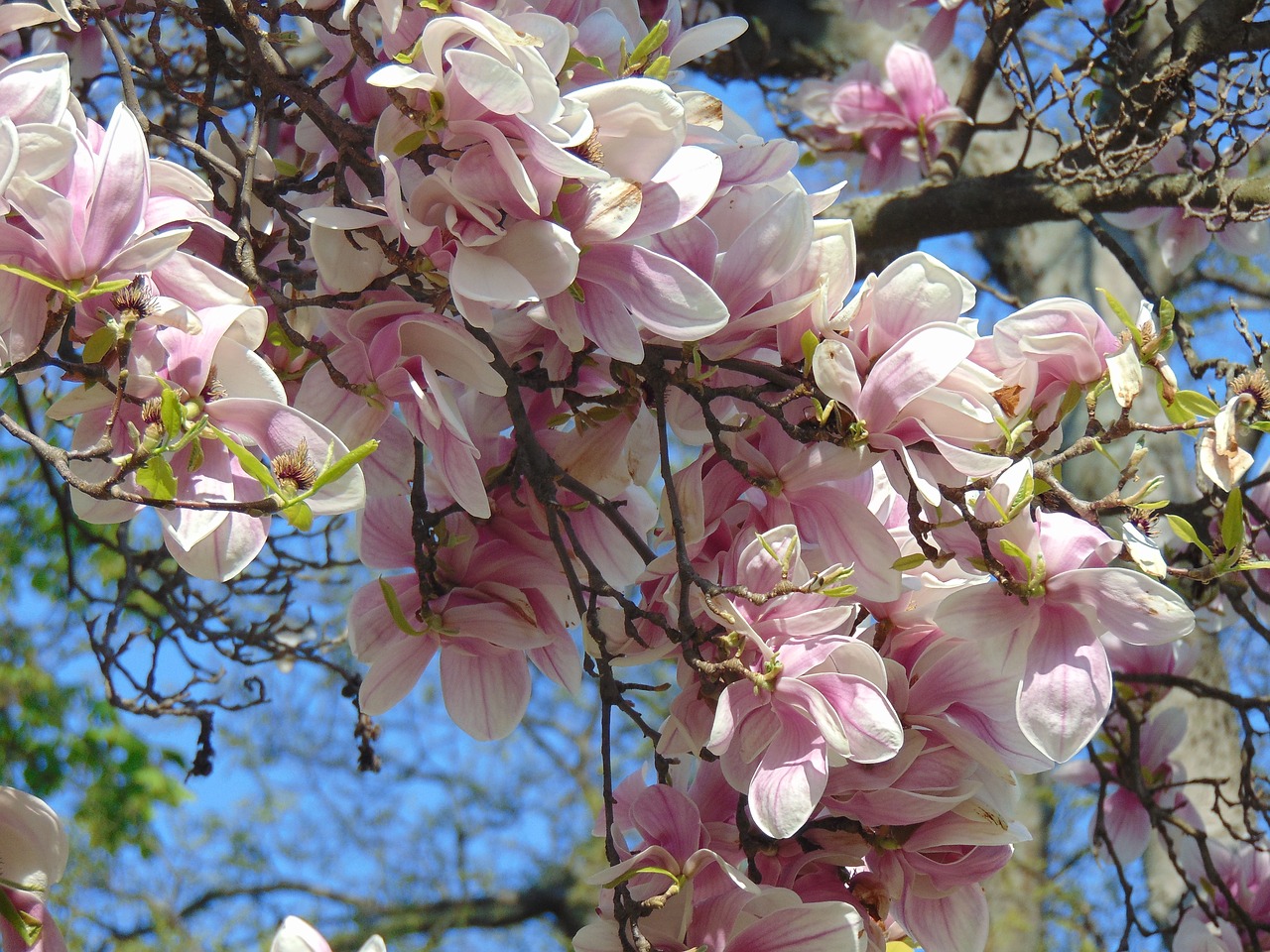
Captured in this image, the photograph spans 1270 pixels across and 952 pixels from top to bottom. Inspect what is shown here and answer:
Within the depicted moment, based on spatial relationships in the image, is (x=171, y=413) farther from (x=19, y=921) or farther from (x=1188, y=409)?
(x=1188, y=409)

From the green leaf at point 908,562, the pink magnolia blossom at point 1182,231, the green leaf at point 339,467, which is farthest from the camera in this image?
the pink magnolia blossom at point 1182,231

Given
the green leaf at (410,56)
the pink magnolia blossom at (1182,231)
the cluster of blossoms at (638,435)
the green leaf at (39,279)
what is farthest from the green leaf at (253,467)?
the pink magnolia blossom at (1182,231)

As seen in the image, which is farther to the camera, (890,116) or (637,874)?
(890,116)

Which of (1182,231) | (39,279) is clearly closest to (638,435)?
(39,279)

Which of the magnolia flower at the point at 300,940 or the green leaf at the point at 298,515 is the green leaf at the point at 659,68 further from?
the magnolia flower at the point at 300,940

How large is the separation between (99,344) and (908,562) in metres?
0.46

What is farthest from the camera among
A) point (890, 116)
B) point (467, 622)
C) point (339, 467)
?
point (890, 116)

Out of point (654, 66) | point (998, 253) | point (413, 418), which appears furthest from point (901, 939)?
point (998, 253)

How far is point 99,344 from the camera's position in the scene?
23.9 inches

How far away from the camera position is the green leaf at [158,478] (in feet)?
1.92

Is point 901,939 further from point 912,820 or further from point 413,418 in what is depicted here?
point 413,418

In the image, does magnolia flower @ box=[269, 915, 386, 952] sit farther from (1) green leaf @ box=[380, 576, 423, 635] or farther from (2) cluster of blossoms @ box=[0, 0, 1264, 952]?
(1) green leaf @ box=[380, 576, 423, 635]

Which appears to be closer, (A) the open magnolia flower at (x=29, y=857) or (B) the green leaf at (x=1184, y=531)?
(B) the green leaf at (x=1184, y=531)

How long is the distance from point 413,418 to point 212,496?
0.46ft
